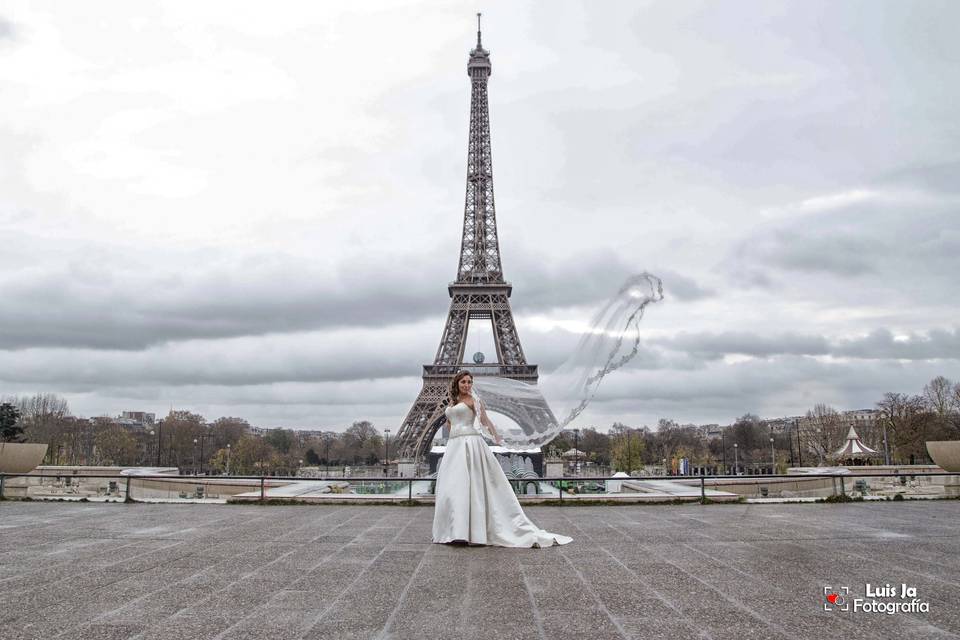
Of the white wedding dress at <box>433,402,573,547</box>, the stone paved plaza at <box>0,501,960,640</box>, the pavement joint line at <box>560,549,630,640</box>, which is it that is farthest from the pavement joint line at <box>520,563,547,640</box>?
the white wedding dress at <box>433,402,573,547</box>

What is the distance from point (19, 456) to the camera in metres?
15.7

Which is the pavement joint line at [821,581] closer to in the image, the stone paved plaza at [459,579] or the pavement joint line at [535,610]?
the stone paved plaza at [459,579]

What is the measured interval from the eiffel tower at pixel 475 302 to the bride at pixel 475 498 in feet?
152

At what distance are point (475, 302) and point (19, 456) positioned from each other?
49176 millimetres

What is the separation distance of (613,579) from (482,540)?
252 centimetres

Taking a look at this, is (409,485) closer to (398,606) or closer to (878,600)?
(398,606)

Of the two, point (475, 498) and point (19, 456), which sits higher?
point (19, 456)

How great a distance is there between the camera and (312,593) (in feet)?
18.0

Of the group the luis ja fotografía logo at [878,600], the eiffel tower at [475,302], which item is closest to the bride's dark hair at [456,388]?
the luis ja fotografía logo at [878,600]

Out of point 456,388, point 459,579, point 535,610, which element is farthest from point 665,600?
point 456,388

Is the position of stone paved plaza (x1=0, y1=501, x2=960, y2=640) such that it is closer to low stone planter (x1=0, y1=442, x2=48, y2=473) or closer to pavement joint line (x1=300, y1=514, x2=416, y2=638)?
pavement joint line (x1=300, y1=514, x2=416, y2=638)

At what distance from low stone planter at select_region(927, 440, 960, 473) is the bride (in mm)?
12339

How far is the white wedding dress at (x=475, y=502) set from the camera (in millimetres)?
8234

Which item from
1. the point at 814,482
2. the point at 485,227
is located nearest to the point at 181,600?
the point at 814,482
